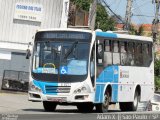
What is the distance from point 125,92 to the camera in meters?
27.4

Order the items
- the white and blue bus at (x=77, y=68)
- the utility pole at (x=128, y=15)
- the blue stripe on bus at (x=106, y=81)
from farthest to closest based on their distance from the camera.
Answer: the utility pole at (x=128, y=15), the blue stripe on bus at (x=106, y=81), the white and blue bus at (x=77, y=68)

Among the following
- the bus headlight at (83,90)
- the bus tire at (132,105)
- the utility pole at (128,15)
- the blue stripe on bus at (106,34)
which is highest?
the utility pole at (128,15)

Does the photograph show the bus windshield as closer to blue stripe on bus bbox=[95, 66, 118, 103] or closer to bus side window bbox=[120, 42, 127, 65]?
blue stripe on bus bbox=[95, 66, 118, 103]

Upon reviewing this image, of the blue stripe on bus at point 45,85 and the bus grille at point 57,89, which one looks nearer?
the bus grille at point 57,89

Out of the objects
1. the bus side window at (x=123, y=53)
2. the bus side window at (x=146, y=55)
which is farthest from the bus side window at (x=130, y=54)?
the bus side window at (x=146, y=55)

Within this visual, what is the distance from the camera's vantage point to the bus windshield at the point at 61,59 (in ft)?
78.9

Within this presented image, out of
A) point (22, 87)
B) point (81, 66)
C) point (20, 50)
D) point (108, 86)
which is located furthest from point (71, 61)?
point (20, 50)

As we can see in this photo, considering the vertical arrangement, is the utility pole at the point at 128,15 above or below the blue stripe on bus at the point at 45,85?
above

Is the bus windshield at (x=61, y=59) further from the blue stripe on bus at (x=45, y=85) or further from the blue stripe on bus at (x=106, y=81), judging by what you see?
the blue stripe on bus at (x=106, y=81)

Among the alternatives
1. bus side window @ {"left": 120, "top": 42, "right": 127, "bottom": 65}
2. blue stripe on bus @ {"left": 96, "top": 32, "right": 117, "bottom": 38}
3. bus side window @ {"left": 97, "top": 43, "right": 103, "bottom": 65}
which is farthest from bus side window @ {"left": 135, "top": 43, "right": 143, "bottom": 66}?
bus side window @ {"left": 97, "top": 43, "right": 103, "bottom": 65}

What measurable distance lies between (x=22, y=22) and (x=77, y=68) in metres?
23.1

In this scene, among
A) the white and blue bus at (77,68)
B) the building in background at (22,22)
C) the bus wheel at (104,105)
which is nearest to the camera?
the white and blue bus at (77,68)

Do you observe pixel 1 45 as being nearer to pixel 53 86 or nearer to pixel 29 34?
pixel 29 34

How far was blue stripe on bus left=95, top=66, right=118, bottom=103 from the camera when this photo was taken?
24.5 meters
